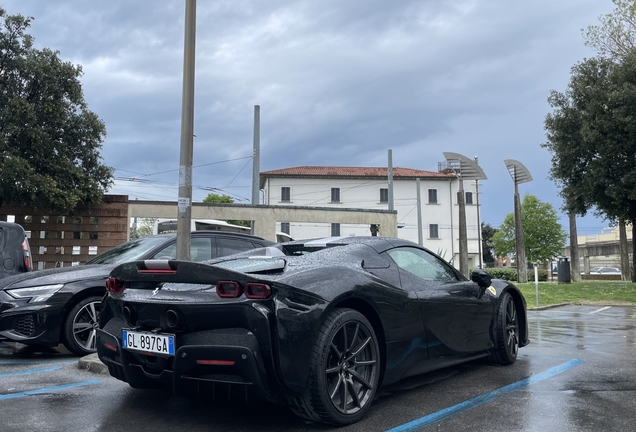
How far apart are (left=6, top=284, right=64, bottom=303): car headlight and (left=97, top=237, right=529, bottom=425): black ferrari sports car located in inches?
96.8

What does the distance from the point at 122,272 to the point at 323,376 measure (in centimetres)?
164

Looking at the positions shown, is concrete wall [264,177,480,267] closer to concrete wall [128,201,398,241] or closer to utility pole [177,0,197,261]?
concrete wall [128,201,398,241]

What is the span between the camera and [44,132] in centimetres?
1862

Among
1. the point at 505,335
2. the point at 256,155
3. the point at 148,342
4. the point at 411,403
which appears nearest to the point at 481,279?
the point at 505,335

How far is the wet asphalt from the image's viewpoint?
3.61 m

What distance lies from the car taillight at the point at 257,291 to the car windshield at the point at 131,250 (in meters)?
3.97

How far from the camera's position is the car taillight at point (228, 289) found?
133 inches

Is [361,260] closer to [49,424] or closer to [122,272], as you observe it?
[122,272]

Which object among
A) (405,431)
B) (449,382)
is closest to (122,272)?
(405,431)

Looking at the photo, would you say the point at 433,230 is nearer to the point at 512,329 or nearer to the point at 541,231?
the point at 541,231

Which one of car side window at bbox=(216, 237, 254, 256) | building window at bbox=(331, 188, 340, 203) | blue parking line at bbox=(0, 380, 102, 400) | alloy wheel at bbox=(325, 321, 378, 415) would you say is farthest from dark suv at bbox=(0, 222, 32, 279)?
building window at bbox=(331, 188, 340, 203)

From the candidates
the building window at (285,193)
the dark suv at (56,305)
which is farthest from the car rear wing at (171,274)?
the building window at (285,193)

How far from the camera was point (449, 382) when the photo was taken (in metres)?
4.90

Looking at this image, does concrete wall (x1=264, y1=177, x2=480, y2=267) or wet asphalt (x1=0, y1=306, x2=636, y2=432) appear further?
concrete wall (x1=264, y1=177, x2=480, y2=267)
